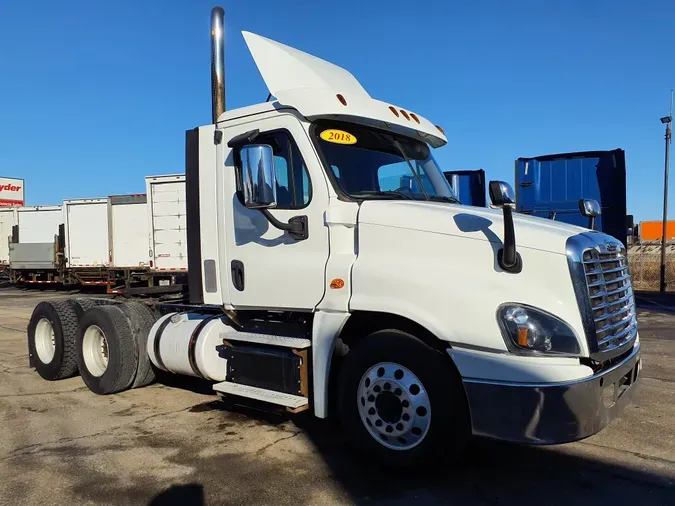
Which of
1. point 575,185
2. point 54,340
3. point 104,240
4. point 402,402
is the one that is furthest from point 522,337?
point 104,240

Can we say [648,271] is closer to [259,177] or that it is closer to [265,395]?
[265,395]

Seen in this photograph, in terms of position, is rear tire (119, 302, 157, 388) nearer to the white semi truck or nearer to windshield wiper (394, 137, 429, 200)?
the white semi truck

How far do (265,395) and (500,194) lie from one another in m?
2.50

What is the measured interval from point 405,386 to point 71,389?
192 inches

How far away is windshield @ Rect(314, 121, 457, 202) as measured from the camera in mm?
4543

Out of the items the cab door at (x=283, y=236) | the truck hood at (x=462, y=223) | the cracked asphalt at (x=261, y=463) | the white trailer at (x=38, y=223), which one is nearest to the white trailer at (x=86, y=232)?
the white trailer at (x=38, y=223)

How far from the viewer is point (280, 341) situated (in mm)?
4691

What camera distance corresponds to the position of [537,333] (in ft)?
11.5

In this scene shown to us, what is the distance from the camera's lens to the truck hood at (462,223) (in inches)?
145

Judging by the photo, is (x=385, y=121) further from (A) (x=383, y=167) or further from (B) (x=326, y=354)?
(B) (x=326, y=354)

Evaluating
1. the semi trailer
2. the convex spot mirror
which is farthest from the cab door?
the semi trailer

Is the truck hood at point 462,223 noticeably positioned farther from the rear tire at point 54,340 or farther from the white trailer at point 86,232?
the white trailer at point 86,232

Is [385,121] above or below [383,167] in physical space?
above

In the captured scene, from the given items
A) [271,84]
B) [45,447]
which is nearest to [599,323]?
[271,84]
